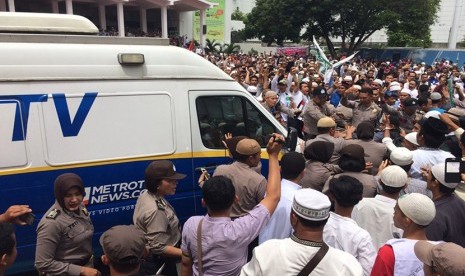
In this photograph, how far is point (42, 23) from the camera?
3762 mm

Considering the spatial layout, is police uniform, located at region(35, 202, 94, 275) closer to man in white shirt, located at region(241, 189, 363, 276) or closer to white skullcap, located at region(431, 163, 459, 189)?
man in white shirt, located at region(241, 189, 363, 276)

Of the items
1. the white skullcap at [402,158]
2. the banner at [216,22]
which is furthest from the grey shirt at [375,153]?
the banner at [216,22]

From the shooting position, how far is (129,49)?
3811 millimetres

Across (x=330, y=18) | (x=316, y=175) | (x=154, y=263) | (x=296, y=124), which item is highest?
(x=330, y=18)

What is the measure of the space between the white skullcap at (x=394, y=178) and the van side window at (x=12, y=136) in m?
3.04

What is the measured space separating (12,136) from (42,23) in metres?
1.27

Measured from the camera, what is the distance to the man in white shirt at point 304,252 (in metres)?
1.80

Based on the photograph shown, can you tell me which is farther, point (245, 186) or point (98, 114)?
point (98, 114)

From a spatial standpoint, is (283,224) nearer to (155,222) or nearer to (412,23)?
(155,222)

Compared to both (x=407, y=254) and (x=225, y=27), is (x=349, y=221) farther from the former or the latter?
(x=225, y=27)

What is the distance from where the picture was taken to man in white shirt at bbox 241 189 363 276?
180cm

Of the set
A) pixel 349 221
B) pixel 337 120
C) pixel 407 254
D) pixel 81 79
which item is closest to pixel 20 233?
pixel 81 79

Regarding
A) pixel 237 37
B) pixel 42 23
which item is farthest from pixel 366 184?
pixel 237 37

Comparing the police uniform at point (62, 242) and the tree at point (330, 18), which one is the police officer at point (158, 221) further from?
the tree at point (330, 18)
